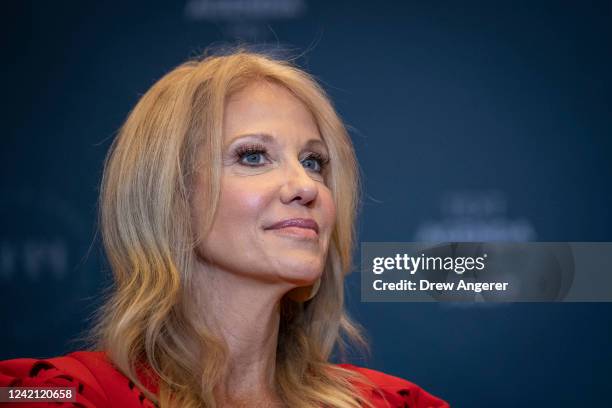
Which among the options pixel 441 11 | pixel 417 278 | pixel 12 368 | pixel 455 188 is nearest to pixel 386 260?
pixel 417 278

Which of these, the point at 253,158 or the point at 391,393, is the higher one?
the point at 253,158

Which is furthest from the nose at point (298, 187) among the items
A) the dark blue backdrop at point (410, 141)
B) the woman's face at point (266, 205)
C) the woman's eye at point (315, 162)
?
the dark blue backdrop at point (410, 141)

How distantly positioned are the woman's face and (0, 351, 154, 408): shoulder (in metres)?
0.27

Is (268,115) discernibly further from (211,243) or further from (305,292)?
(305,292)

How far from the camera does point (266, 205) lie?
1363 mm

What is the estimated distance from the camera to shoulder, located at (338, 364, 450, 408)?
155 cm

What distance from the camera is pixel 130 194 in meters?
1.39

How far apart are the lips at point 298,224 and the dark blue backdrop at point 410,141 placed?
94 cm

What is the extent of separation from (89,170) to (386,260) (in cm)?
93

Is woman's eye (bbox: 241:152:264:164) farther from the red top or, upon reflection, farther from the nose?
the red top

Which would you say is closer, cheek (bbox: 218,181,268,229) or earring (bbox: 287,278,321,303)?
cheek (bbox: 218,181,268,229)

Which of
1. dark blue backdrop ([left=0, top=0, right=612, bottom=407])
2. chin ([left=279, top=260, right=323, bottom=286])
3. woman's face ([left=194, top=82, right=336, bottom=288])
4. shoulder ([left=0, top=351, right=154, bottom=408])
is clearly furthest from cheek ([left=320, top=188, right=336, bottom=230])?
dark blue backdrop ([left=0, top=0, right=612, bottom=407])

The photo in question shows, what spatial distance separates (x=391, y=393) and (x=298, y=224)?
0.44m

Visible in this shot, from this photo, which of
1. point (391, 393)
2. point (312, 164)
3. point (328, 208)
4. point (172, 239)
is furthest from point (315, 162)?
point (391, 393)
